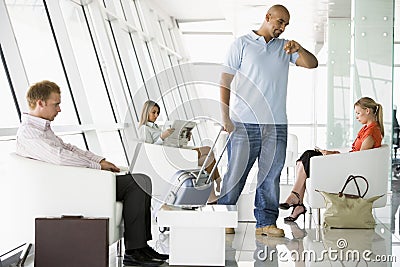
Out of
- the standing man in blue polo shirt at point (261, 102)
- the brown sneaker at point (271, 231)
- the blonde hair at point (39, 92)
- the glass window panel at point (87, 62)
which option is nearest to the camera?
the blonde hair at point (39, 92)

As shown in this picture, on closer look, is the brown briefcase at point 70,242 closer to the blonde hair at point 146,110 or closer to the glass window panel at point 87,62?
the blonde hair at point 146,110

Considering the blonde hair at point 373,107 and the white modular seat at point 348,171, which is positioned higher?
the blonde hair at point 373,107

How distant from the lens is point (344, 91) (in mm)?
9516

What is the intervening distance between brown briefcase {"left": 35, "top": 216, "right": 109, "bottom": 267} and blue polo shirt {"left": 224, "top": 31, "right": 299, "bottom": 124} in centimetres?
145

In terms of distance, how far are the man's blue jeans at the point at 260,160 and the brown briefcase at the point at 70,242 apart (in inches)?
51.2

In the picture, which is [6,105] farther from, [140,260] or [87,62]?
[87,62]

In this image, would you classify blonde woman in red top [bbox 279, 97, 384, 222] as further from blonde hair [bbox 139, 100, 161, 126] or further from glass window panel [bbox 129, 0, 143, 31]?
glass window panel [bbox 129, 0, 143, 31]

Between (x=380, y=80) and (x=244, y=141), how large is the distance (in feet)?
7.37

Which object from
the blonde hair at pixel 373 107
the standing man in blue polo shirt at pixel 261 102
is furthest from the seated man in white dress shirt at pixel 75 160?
the blonde hair at pixel 373 107

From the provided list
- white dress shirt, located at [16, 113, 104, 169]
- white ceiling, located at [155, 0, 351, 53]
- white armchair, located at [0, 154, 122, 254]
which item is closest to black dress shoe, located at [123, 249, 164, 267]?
white armchair, located at [0, 154, 122, 254]

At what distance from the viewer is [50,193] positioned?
3.93 m

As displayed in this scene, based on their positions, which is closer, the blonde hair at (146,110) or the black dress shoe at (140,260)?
the black dress shoe at (140,260)

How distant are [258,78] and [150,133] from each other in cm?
79

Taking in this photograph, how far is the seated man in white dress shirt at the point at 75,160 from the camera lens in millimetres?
3992
